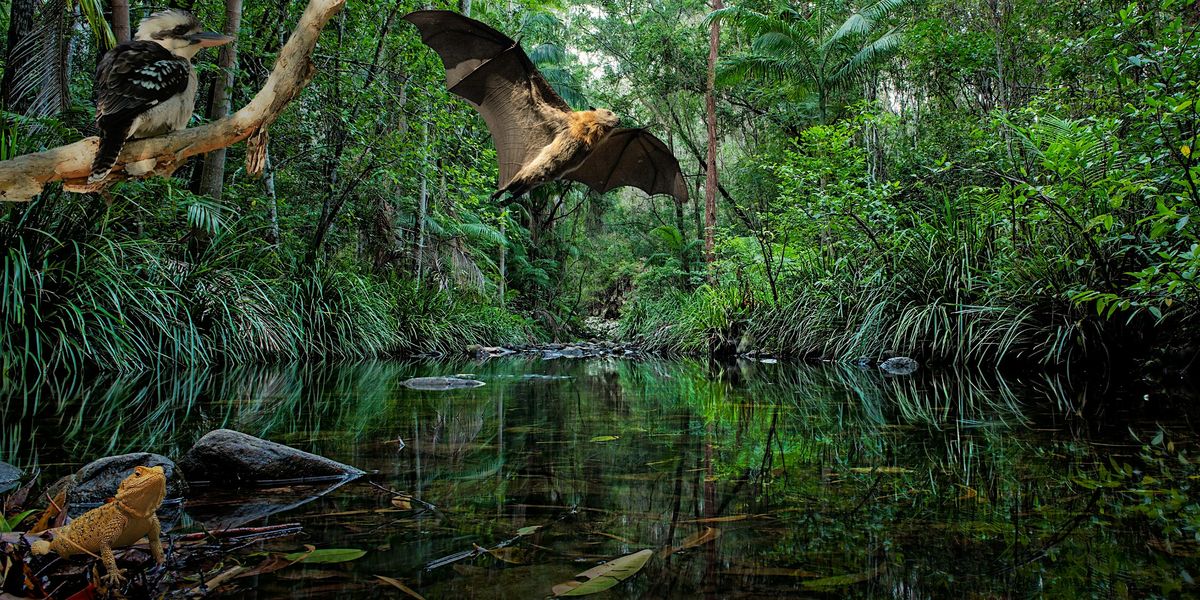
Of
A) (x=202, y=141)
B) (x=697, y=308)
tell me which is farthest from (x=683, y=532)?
(x=697, y=308)

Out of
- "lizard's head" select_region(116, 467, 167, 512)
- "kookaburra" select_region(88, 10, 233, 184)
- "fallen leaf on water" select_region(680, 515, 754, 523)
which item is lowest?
"fallen leaf on water" select_region(680, 515, 754, 523)

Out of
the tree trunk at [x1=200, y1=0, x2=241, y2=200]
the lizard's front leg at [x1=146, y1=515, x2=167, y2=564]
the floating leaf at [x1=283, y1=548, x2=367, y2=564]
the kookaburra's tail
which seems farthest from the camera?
the tree trunk at [x1=200, y1=0, x2=241, y2=200]

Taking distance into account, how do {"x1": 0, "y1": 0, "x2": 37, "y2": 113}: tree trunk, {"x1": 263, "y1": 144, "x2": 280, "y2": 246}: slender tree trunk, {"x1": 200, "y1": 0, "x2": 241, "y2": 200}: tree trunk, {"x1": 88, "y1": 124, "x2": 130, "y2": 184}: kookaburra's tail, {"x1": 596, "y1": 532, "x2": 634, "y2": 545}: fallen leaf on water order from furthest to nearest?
{"x1": 263, "y1": 144, "x2": 280, "y2": 246}: slender tree trunk < {"x1": 200, "y1": 0, "x2": 241, "y2": 200}: tree trunk < {"x1": 0, "y1": 0, "x2": 37, "y2": 113}: tree trunk < {"x1": 88, "y1": 124, "x2": 130, "y2": 184}: kookaburra's tail < {"x1": 596, "y1": 532, "x2": 634, "y2": 545}: fallen leaf on water

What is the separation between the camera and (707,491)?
6.79ft

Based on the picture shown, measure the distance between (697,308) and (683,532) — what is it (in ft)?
35.1

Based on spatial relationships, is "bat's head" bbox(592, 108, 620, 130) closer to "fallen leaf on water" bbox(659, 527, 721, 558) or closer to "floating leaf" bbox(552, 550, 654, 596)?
"fallen leaf on water" bbox(659, 527, 721, 558)

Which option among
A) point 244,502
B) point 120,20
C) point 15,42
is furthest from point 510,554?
point 15,42

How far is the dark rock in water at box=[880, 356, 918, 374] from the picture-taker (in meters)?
7.08

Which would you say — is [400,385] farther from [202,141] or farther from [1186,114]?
[1186,114]

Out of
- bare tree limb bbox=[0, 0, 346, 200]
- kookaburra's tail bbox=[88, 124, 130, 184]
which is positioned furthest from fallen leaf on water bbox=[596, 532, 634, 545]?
kookaburra's tail bbox=[88, 124, 130, 184]

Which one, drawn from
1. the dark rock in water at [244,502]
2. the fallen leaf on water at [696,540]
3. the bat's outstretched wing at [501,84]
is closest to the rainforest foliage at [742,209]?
→ the bat's outstretched wing at [501,84]

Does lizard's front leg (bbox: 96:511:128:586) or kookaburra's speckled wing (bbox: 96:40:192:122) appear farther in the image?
kookaburra's speckled wing (bbox: 96:40:192:122)

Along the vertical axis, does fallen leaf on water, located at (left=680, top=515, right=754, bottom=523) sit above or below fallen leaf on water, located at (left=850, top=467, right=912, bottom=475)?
below

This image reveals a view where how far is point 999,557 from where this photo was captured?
142 cm
